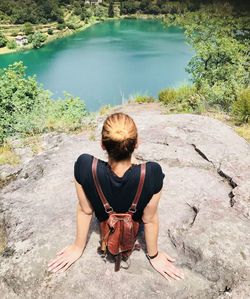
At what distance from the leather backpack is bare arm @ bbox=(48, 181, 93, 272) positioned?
0.15 metres

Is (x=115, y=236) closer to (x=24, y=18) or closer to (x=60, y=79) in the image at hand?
(x=60, y=79)

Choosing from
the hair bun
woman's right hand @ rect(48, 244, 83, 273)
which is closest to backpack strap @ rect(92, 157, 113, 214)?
the hair bun

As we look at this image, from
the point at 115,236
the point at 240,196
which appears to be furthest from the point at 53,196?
the point at 240,196

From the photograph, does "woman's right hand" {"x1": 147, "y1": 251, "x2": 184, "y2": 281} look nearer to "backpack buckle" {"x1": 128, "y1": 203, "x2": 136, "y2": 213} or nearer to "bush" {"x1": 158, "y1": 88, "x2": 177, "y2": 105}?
"backpack buckle" {"x1": 128, "y1": 203, "x2": 136, "y2": 213}

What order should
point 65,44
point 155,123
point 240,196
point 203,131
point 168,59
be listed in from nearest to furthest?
point 240,196, point 203,131, point 155,123, point 168,59, point 65,44

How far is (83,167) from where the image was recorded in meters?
2.78

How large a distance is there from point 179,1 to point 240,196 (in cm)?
10822

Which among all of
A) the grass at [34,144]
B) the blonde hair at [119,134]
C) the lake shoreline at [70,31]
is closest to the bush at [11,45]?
the lake shoreline at [70,31]

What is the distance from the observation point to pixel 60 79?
41375 millimetres

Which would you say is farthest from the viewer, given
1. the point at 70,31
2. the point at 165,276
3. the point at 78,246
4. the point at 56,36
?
the point at 70,31

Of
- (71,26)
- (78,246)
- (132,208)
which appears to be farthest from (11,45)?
(132,208)

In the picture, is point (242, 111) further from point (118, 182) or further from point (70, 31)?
point (70, 31)

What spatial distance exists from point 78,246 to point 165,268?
2.43ft

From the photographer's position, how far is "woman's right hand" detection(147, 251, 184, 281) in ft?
10.1
